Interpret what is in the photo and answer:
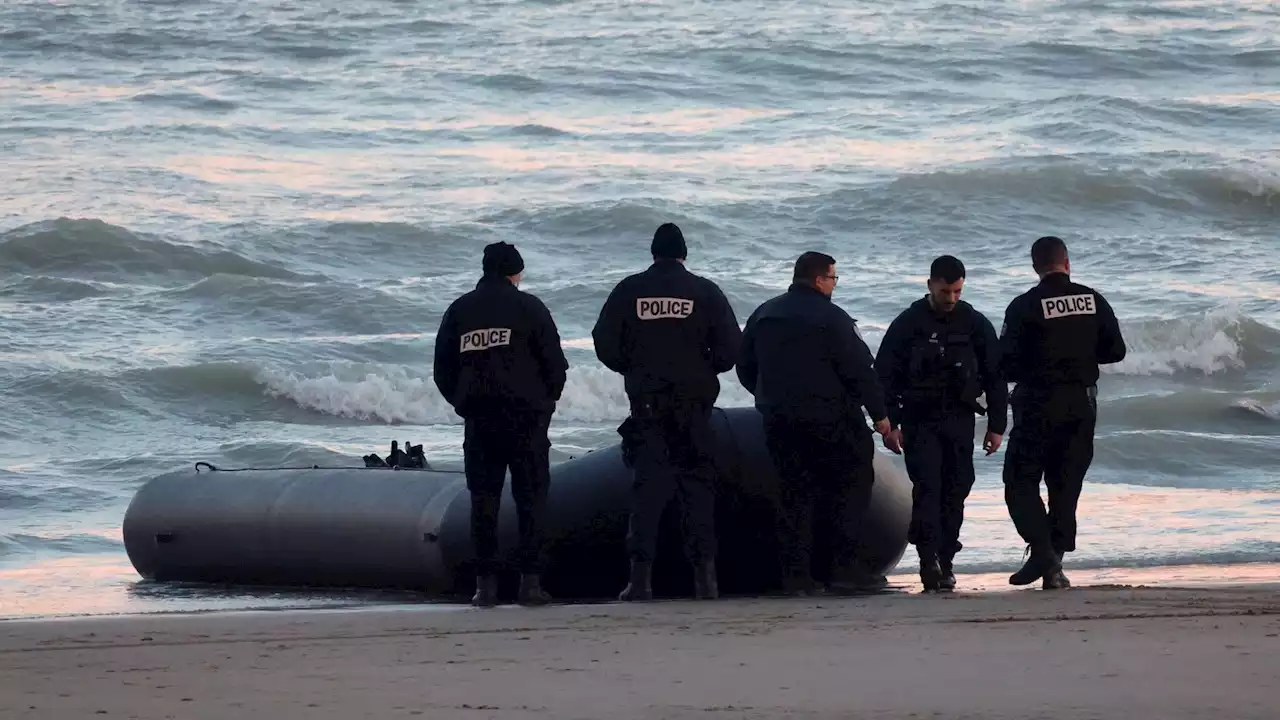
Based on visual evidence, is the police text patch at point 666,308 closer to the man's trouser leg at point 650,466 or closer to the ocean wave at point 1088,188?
the man's trouser leg at point 650,466

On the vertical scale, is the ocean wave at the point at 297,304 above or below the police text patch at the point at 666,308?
above

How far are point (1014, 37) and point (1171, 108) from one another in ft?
16.5

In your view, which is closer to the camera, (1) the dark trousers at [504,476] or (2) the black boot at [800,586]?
(1) the dark trousers at [504,476]

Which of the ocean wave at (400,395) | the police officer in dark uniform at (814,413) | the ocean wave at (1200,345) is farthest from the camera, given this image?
the ocean wave at (1200,345)

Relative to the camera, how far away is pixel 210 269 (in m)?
22.3

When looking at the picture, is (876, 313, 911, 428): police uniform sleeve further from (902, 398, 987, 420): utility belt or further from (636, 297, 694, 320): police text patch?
(636, 297, 694, 320): police text patch

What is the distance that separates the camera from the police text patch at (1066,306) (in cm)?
794

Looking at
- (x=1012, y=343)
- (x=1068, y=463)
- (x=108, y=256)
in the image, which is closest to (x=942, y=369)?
(x=1012, y=343)

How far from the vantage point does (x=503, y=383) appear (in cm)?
798

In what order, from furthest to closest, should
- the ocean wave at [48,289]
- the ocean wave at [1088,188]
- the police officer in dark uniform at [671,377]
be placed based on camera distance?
the ocean wave at [1088,188] < the ocean wave at [48,289] < the police officer in dark uniform at [671,377]

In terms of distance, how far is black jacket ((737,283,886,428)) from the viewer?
793 cm

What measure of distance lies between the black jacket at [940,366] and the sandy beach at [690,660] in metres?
0.82

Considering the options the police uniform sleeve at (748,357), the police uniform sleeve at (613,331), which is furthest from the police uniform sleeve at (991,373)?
the police uniform sleeve at (613,331)

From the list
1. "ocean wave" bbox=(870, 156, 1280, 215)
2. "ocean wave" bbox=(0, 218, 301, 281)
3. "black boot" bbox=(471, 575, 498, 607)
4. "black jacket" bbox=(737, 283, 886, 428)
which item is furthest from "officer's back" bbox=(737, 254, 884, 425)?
"ocean wave" bbox=(870, 156, 1280, 215)
